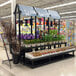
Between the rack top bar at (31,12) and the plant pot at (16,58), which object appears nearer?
the plant pot at (16,58)

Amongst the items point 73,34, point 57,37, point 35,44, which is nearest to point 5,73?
point 35,44

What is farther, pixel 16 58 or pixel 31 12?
pixel 31 12

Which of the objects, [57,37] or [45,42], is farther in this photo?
[57,37]

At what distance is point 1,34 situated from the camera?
451 cm

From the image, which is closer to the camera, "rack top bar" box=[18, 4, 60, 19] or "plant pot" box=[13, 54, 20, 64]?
"plant pot" box=[13, 54, 20, 64]

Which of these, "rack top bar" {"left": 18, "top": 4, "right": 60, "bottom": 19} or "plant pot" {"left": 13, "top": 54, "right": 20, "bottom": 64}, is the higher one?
"rack top bar" {"left": 18, "top": 4, "right": 60, "bottom": 19}

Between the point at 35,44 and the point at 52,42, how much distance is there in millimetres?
1080

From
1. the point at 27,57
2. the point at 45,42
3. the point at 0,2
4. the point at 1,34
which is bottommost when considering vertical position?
the point at 27,57

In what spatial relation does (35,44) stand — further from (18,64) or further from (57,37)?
(57,37)

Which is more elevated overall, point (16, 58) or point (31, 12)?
point (31, 12)

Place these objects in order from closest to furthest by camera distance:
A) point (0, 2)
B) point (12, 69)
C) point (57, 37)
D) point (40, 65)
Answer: point (12, 69) → point (40, 65) → point (57, 37) → point (0, 2)

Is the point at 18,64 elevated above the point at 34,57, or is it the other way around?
the point at 34,57

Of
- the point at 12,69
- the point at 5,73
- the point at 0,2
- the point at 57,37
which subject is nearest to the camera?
the point at 5,73

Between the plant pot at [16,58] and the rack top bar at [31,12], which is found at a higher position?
the rack top bar at [31,12]
